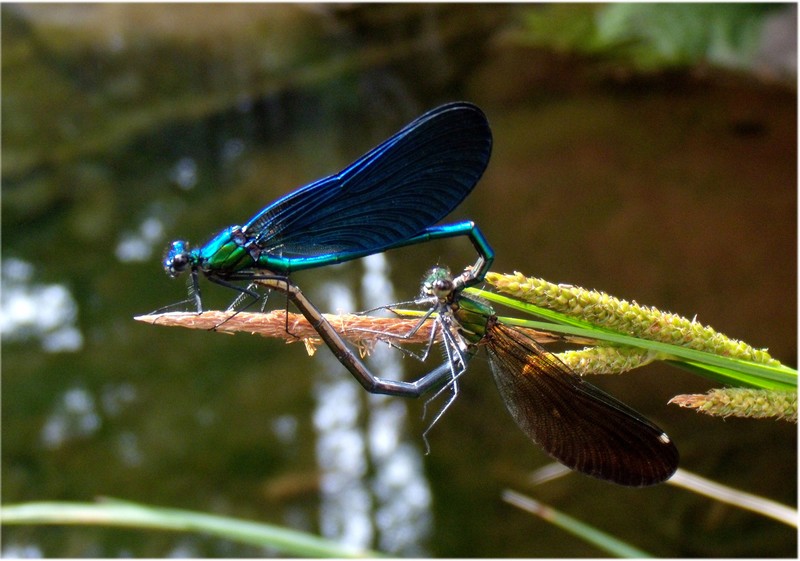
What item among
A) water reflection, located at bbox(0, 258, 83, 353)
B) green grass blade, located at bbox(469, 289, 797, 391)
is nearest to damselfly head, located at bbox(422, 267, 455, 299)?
green grass blade, located at bbox(469, 289, 797, 391)

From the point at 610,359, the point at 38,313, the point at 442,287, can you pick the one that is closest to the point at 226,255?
the point at 442,287

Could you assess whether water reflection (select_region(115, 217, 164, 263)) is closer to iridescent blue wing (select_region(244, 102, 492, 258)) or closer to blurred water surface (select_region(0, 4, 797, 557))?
blurred water surface (select_region(0, 4, 797, 557))

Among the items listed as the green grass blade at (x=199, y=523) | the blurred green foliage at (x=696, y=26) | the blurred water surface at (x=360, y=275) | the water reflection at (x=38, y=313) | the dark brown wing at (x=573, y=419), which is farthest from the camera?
the water reflection at (x=38, y=313)

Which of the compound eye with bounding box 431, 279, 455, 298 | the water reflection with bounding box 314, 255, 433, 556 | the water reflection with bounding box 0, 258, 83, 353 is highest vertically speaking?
the water reflection with bounding box 0, 258, 83, 353

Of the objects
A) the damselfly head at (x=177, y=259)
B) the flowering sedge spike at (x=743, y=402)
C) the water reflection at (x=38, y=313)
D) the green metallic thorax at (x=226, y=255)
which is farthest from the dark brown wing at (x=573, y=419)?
the water reflection at (x=38, y=313)

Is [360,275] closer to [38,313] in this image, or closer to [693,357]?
[38,313]

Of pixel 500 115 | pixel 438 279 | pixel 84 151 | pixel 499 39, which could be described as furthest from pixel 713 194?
pixel 84 151

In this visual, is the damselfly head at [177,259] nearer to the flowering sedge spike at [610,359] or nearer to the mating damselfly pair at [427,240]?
the mating damselfly pair at [427,240]
